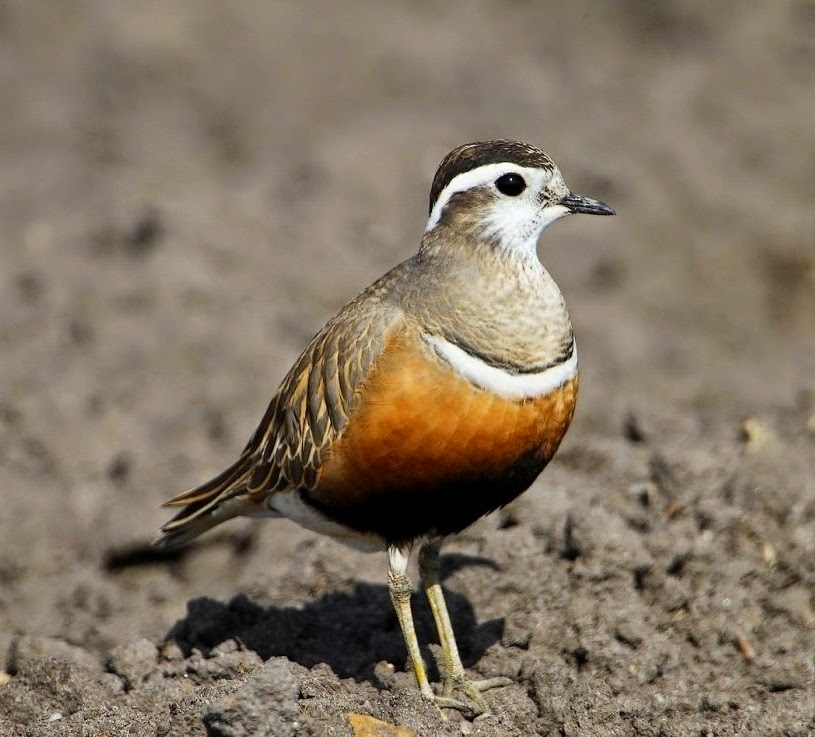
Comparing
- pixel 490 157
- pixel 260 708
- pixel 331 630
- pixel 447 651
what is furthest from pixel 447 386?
pixel 331 630

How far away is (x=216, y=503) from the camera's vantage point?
6.65 m

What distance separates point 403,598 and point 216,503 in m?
1.17

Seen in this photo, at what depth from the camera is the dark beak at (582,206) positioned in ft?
19.5

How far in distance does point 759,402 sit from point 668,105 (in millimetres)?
4100

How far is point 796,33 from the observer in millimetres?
12938

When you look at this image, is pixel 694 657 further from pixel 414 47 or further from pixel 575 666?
pixel 414 47

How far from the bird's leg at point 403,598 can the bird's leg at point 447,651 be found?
11 cm

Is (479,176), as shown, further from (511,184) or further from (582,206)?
(582,206)

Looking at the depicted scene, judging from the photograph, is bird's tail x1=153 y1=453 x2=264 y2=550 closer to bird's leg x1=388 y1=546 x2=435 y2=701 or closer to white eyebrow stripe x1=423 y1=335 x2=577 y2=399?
bird's leg x1=388 y1=546 x2=435 y2=701

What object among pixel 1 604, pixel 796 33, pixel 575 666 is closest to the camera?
pixel 575 666

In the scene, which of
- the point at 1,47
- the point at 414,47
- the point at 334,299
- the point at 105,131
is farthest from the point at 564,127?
the point at 1,47

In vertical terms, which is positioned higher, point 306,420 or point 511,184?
point 511,184

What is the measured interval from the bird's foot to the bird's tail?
127cm

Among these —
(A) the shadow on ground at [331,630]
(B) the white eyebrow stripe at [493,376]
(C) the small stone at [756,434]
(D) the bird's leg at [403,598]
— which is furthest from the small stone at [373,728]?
(C) the small stone at [756,434]
